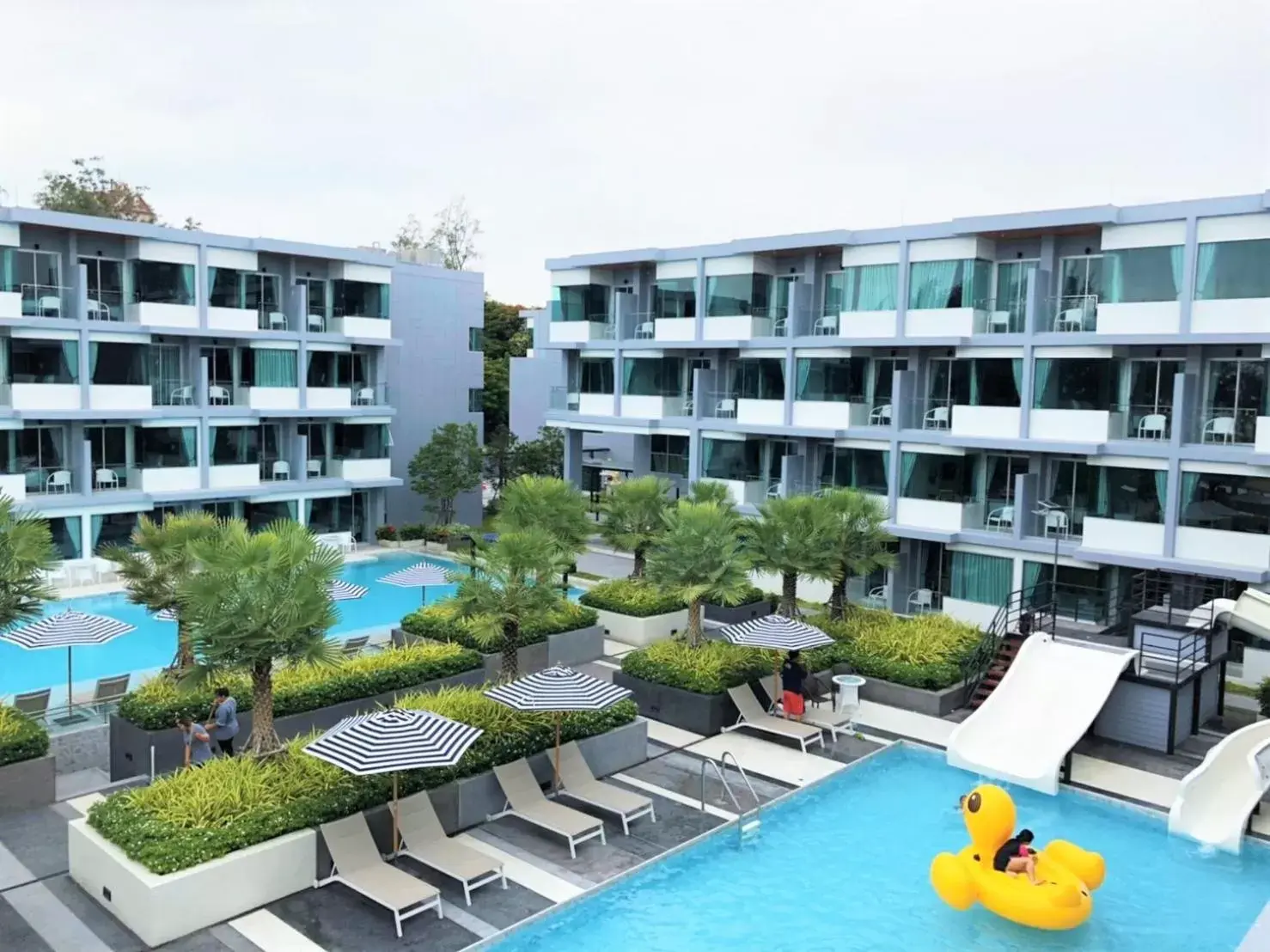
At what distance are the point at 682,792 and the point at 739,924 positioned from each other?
3755 mm

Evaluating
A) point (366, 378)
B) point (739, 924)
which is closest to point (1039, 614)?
point (739, 924)

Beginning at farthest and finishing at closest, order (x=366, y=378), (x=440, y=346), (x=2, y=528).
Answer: (x=440, y=346), (x=366, y=378), (x=2, y=528)

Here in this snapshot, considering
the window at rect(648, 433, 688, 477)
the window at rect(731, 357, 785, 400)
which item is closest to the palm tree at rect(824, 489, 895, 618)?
the window at rect(731, 357, 785, 400)

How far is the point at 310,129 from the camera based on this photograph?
36.3 meters

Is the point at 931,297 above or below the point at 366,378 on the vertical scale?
above

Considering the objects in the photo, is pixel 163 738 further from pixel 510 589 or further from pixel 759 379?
pixel 759 379

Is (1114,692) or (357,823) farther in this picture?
(1114,692)

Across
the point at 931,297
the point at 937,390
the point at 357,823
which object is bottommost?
the point at 357,823

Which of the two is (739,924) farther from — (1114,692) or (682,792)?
(1114,692)

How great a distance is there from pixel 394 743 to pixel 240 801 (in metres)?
2.13

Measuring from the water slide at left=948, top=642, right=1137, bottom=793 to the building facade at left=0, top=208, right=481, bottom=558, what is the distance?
83.6ft

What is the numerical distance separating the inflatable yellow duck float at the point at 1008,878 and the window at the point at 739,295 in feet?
71.0

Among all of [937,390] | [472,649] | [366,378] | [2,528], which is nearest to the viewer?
[2,528]

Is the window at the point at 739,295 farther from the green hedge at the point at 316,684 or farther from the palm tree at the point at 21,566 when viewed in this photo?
the palm tree at the point at 21,566
